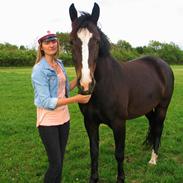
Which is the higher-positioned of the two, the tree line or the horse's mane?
the horse's mane

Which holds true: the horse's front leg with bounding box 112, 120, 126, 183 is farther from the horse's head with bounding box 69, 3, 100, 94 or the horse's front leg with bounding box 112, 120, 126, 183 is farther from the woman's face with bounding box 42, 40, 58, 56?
the woman's face with bounding box 42, 40, 58, 56

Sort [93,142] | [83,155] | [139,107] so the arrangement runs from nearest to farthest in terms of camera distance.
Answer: [93,142]
[139,107]
[83,155]

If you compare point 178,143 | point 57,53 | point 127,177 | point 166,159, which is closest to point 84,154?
point 127,177

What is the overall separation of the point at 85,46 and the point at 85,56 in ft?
0.39

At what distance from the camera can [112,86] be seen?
12.5ft

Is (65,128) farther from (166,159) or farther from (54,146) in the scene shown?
(166,159)

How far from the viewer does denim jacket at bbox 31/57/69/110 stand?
122 inches

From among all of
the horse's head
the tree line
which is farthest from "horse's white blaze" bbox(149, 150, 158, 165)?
the tree line

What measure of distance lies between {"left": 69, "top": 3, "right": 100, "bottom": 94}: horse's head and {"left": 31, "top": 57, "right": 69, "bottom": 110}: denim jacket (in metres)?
0.30

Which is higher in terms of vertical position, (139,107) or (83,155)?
(139,107)

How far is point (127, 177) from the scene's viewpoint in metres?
4.40

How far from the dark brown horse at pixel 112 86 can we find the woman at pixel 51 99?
255mm

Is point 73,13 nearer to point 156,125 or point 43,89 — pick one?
point 43,89

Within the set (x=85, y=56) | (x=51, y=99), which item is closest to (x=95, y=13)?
(x=85, y=56)
